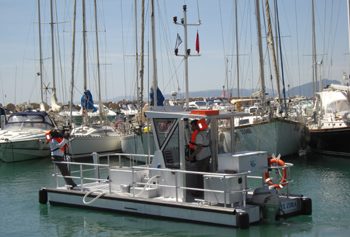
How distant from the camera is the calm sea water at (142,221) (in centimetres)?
1387

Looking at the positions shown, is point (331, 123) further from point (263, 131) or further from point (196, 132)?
point (196, 132)

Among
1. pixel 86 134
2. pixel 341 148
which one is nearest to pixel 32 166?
pixel 86 134

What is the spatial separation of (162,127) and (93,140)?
793 inches

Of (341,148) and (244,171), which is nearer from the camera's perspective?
(244,171)

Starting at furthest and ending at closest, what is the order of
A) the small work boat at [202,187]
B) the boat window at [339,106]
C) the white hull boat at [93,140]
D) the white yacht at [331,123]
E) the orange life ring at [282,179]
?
the white hull boat at [93,140]
the boat window at [339,106]
the white yacht at [331,123]
the orange life ring at [282,179]
the small work boat at [202,187]

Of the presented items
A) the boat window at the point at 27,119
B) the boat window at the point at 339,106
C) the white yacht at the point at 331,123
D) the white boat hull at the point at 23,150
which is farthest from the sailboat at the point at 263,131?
the boat window at the point at 27,119

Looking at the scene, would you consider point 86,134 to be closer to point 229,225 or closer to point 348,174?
point 348,174

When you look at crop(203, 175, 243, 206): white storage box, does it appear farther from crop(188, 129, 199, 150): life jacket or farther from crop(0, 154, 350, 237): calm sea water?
crop(188, 129, 199, 150): life jacket

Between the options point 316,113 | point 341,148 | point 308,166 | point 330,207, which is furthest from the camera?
point 316,113

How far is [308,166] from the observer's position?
2811cm

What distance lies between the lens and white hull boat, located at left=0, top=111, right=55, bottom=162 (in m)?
33.9

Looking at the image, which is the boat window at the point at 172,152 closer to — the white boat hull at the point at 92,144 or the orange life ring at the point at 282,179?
the orange life ring at the point at 282,179

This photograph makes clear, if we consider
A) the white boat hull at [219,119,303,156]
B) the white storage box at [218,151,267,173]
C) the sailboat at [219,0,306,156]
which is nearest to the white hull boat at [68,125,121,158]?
the sailboat at [219,0,306,156]

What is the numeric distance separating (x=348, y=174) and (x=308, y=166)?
3.26 m
